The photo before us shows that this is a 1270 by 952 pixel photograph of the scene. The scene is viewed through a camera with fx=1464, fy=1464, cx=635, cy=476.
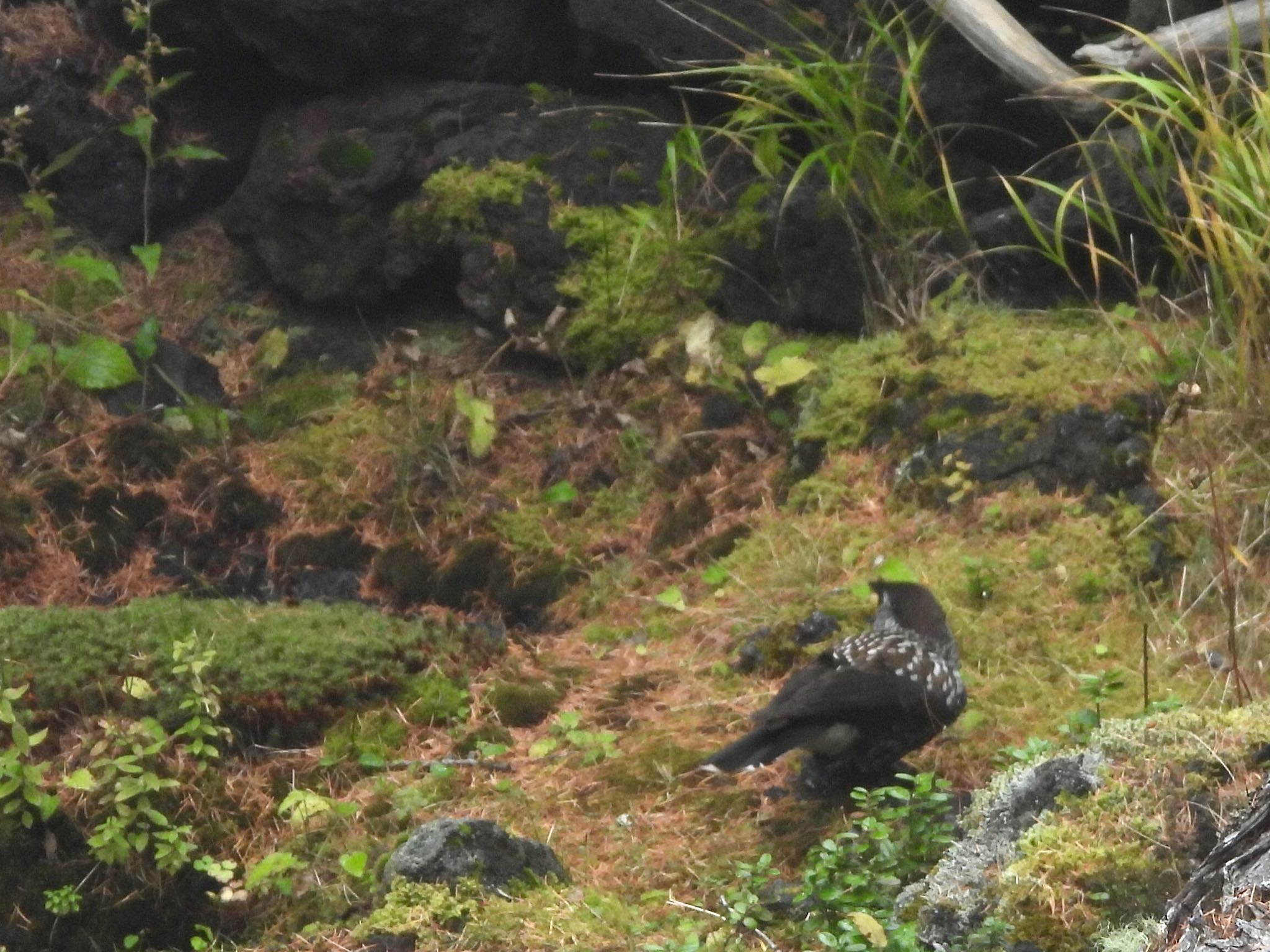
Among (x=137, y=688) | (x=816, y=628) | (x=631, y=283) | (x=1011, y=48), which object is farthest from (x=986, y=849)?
(x=631, y=283)

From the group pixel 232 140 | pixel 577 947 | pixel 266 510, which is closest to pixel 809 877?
pixel 577 947

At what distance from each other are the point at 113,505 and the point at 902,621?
3.63 meters

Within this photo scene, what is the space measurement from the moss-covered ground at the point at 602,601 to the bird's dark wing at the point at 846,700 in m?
0.34

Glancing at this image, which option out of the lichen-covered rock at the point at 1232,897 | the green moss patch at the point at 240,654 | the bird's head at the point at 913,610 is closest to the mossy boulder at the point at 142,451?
the green moss patch at the point at 240,654

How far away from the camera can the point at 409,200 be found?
291 inches

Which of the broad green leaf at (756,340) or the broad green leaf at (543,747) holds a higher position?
the broad green leaf at (756,340)

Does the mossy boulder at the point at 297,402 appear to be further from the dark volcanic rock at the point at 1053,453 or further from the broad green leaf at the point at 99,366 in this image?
the dark volcanic rock at the point at 1053,453

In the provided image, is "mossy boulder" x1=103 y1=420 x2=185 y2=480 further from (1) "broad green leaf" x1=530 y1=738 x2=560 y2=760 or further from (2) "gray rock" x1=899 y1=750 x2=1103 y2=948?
(2) "gray rock" x1=899 y1=750 x2=1103 y2=948

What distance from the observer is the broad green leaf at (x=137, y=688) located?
463 cm

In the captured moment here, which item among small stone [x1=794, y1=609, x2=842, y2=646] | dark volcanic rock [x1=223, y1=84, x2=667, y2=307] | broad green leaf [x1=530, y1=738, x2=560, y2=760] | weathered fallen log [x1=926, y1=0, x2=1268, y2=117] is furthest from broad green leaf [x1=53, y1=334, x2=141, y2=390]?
weathered fallen log [x1=926, y1=0, x2=1268, y2=117]

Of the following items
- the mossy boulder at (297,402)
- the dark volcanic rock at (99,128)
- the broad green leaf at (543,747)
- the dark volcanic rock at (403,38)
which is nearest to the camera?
the broad green leaf at (543,747)

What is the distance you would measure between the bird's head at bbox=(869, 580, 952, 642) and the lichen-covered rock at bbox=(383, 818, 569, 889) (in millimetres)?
1443

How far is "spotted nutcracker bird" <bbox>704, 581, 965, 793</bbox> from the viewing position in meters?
4.07

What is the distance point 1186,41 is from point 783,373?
210cm
